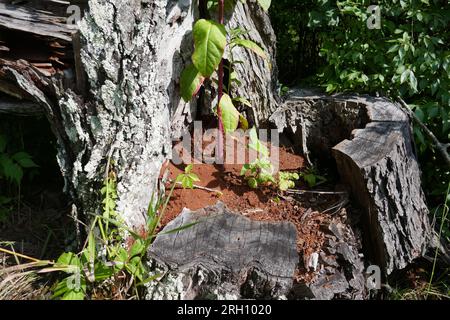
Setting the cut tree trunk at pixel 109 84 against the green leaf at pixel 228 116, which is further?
the green leaf at pixel 228 116

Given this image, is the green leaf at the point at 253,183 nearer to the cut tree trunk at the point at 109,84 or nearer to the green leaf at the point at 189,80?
the cut tree trunk at the point at 109,84

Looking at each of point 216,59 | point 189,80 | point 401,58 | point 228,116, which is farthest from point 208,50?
point 401,58

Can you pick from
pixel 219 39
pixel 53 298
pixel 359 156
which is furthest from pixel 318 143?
A: pixel 53 298

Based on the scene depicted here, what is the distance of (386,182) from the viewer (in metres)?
2.53

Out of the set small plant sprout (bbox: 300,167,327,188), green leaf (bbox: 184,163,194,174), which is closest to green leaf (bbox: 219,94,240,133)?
green leaf (bbox: 184,163,194,174)

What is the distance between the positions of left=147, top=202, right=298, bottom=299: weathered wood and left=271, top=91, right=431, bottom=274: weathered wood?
533mm

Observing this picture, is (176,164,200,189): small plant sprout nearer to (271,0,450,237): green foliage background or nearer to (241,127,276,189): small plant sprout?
(241,127,276,189): small plant sprout

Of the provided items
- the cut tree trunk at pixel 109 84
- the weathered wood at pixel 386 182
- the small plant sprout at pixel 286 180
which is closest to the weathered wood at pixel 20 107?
the cut tree trunk at pixel 109 84

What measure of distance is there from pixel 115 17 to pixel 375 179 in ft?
4.78

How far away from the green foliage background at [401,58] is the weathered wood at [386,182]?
226 millimetres

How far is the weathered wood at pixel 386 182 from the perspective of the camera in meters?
2.54

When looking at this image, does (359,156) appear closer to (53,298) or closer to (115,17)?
(115,17)

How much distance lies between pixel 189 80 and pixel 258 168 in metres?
0.60
